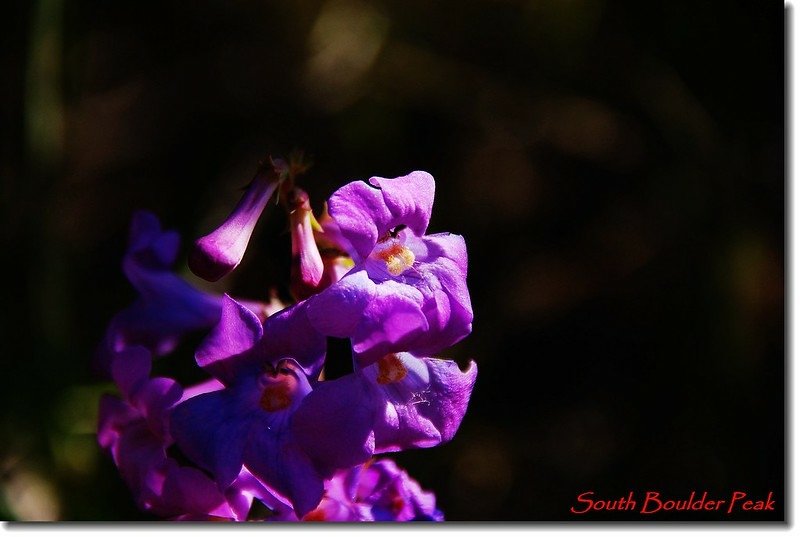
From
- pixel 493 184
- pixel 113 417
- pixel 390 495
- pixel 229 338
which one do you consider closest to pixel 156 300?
pixel 113 417

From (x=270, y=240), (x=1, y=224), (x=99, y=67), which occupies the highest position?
(x=99, y=67)

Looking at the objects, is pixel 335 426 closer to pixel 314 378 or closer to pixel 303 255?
pixel 314 378

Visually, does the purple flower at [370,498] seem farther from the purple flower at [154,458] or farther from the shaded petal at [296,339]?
the shaded petal at [296,339]

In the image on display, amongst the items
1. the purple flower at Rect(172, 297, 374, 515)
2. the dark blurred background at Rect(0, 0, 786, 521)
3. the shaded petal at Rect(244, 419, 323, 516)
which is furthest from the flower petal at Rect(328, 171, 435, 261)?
the dark blurred background at Rect(0, 0, 786, 521)

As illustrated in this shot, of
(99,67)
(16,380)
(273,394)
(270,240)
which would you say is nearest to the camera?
(273,394)

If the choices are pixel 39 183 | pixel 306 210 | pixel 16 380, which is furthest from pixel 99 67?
pixel 306 210

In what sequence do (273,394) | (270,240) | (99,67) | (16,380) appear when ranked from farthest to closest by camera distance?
(99,67)
(270,240)
(16,380)
(273,394)

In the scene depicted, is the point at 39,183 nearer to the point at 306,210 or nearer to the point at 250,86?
the point at 250,86
